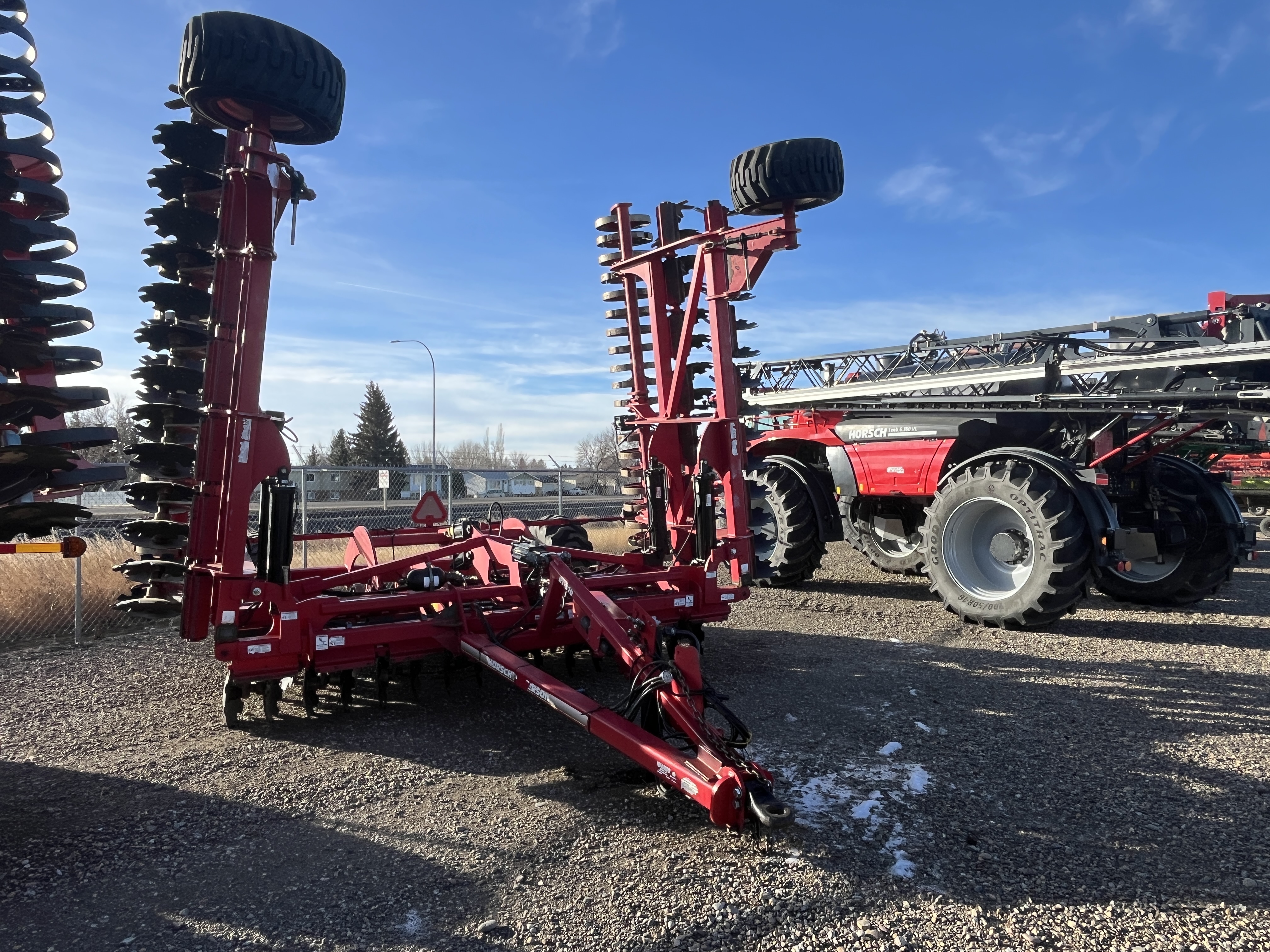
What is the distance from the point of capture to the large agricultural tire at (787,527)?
938 cm

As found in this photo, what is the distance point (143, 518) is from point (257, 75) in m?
3.12

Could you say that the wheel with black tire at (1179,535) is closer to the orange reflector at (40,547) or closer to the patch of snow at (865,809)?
the patch of snow at (865,809)

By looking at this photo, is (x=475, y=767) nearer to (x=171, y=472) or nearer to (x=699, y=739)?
(x=699, y=739)

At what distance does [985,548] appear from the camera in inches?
304

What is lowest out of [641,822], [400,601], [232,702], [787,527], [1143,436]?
[641,822]

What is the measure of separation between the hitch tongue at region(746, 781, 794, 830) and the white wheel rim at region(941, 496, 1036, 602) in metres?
4.87

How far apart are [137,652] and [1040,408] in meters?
8.25

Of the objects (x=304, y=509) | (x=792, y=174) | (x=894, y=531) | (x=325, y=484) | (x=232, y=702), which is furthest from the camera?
(x=325, y=484)

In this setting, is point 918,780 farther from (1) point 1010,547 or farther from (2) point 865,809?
(1) point 1010,547

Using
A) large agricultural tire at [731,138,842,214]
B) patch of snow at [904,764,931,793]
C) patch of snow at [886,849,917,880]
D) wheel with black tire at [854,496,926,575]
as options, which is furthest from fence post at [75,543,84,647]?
wheel with black tire at [854,496,926,575]

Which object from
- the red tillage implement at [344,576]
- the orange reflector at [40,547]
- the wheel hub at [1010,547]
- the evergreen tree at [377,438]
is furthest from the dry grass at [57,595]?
the evergreen tree at [377,438]

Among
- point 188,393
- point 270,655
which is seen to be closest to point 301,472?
point 188,393

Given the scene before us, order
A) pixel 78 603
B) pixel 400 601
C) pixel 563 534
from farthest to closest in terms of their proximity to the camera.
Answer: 1. pixel 563 534
2. pixel 78 603
3. pixel 400 601

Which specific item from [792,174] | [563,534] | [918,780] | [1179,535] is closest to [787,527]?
[563,534]
